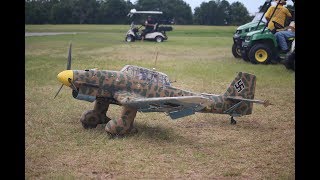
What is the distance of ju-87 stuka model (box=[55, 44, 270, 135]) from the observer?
298 inches

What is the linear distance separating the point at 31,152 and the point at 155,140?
242 cm

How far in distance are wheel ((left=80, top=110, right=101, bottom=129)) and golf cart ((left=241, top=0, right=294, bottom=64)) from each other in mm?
10403

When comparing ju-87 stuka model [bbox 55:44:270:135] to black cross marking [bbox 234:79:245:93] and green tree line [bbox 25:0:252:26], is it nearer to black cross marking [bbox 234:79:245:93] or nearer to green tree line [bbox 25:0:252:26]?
black cross marking [bbox 234:79:245:93]

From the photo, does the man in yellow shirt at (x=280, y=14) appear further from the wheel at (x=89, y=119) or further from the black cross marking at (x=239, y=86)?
the wheel at (x=89, y=119)

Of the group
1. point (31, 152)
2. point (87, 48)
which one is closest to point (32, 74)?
point (87, 48)

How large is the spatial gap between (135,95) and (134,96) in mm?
86

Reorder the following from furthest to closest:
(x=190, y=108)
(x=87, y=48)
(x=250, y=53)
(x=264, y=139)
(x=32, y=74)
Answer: (x=87, y=48) < (x=250, y=53) < (x=32, y=74) < (x=264, y=139) < (x=190, y=108)

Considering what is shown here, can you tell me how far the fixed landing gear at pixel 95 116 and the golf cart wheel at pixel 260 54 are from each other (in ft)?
33.4

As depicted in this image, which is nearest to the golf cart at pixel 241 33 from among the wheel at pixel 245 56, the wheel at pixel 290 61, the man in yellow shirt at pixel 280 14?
the wheel at pixel 245 56

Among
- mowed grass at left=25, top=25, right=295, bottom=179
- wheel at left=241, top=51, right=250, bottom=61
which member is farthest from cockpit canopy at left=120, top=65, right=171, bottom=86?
wheel at left=241, top=51, right=250, bottom=61

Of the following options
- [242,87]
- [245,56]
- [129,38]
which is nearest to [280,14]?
[245,56]

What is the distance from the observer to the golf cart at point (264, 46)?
1703cm
